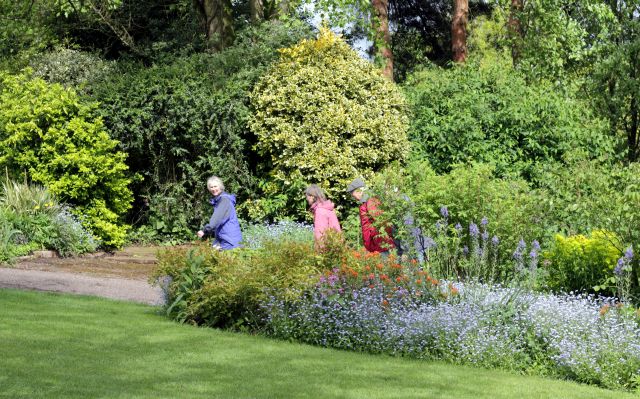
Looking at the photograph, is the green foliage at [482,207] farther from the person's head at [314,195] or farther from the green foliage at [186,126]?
the green foliage at [186,126]

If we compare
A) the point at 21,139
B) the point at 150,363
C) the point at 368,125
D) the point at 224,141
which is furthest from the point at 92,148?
the point at 150,363

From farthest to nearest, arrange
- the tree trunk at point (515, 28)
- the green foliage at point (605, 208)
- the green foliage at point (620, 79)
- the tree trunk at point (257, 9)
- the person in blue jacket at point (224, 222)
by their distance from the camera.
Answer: the tree trunk at point (515, 28) < the tree trunk at point (257, 9) < the green foliage at point (620, 79) < the person in blue jacket at point (224, 222) < the green foliage at point (605, 208)

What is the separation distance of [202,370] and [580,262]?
520 centimetres

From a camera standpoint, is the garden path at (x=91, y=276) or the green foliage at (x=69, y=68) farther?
the green foliage at (x=69, y=68)

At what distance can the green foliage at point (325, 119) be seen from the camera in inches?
685

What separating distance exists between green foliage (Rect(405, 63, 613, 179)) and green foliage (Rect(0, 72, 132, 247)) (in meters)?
5.82

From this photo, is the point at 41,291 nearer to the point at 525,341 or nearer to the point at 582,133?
the point at 525,341

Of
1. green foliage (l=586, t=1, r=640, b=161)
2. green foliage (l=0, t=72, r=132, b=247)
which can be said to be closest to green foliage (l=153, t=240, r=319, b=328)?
green foliage (l=0, t=72, r=132, b=247)

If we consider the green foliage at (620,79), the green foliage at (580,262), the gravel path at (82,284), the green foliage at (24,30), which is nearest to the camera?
the green foliage at (580,262)

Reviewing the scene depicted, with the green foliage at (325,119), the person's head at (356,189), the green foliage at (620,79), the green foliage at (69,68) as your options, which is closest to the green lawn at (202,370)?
the person's head at (356,189)

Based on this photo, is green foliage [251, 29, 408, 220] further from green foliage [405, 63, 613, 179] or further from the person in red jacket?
the person in red jacket

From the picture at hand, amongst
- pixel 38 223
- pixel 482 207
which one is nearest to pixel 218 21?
pixel 38 223

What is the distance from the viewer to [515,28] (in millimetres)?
31109

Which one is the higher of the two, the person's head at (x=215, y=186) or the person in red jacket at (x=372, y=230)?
the person's head at (x=215, y=186)
